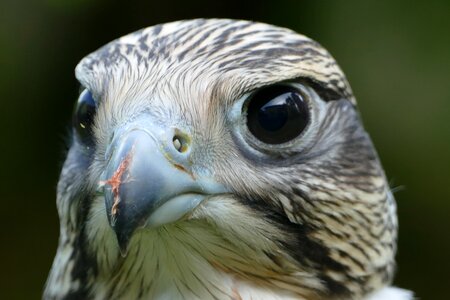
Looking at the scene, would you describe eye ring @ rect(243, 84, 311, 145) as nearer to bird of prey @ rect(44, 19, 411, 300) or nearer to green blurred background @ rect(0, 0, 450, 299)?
bird of prey @ rect(44, 19, 411, 300)

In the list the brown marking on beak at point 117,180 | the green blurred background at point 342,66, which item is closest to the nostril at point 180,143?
the brown marking on beak at point 117,180

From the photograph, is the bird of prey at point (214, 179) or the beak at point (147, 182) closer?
the beak at point (147, 182)

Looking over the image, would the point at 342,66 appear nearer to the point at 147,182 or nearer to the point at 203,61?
the point at 203,61

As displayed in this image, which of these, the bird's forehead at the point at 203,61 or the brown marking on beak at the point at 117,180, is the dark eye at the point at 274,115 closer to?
the bird's forehead at the point at 203,61

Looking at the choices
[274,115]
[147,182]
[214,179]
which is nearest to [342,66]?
[274,115]

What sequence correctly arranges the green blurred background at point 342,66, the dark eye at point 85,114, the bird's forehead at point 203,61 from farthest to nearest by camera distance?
the green blurred background at point 342,66 < the dark eye at point 85,114 < the bird's forehead at point 203,61

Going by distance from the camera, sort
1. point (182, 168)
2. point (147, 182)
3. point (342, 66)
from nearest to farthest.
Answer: point (147, 182) < point (182, 168) < point (342, 66)
